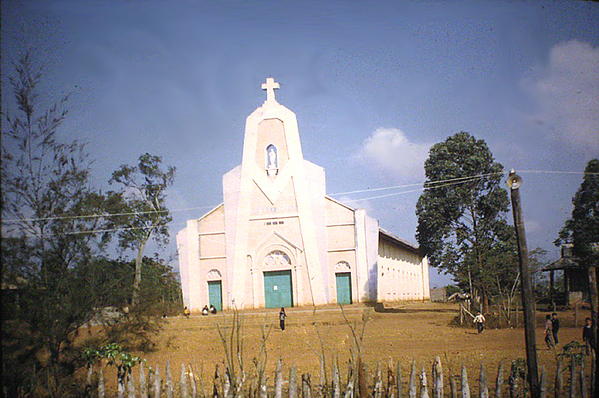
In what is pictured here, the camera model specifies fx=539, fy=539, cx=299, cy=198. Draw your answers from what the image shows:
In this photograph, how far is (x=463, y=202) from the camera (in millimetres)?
24844

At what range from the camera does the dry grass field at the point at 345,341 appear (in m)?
12.8

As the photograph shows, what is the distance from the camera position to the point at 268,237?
20.1 m

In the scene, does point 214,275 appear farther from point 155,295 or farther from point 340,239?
point 155,295

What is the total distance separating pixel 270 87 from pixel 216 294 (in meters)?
7.86

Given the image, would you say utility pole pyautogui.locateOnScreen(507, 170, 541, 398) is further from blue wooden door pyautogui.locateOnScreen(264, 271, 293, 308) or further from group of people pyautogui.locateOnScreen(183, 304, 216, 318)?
group of people pyautogui.locateOnScreen(183, 304, 216, 318)

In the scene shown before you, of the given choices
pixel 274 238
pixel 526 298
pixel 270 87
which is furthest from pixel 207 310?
pixel 526 298

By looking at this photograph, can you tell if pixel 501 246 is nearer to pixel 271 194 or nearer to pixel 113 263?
pixel 271 194

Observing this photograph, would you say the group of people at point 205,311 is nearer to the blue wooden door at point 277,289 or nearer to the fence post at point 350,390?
the blue wooden door at point 277,289

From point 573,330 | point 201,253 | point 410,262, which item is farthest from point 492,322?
point 410,262

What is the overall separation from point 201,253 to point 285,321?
15.4 feet

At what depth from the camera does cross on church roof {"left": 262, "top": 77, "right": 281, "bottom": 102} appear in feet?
64.4

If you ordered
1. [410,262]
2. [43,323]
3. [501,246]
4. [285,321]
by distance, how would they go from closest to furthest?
[43,323]
[285,321]
[501,246]
[410,262]

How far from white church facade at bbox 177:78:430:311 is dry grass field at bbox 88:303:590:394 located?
48.1 inches

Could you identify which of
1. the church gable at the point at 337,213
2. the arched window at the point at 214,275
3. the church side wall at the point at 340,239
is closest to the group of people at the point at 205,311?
the arched window at the point at 214,275
